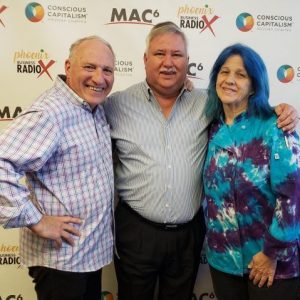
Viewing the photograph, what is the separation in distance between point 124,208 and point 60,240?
1.31 ft

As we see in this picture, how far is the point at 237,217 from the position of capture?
48.3 inches

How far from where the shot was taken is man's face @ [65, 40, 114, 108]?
1.26 m

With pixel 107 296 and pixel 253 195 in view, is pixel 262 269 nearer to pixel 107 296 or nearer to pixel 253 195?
pixel 253 195

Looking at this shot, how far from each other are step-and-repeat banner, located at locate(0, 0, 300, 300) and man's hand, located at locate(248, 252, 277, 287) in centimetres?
98

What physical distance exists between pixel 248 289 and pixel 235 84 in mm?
767

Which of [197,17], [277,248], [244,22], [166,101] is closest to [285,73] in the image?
[244,22]

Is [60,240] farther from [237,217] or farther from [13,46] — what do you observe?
[13,46]

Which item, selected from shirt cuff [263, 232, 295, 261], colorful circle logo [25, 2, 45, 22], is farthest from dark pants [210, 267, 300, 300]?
colorful circle logo [25, 2, 45, 22]

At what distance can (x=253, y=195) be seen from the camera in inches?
46.7

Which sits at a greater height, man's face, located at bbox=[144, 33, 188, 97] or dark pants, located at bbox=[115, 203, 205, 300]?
man's face, located at bbox=[144, 33, 188, 97]

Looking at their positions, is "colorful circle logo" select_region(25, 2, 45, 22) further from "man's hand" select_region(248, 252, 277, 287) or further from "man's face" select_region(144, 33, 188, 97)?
"man's hand" select_region(248, 252, 277, 287)

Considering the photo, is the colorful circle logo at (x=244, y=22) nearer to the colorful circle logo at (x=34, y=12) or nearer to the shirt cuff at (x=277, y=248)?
the colorful circle logo at (x=34, y=12)

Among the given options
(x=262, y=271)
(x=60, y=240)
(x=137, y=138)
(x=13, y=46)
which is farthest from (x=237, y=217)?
(x=13, y=46)

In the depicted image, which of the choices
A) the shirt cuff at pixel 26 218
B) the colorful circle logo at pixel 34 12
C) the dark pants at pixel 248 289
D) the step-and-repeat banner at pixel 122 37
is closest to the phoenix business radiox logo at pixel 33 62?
the step-and-repeat banner at pixel 122 37
